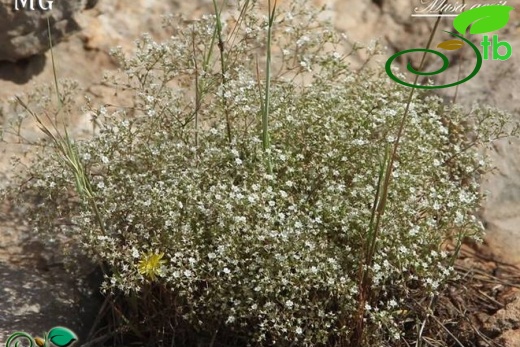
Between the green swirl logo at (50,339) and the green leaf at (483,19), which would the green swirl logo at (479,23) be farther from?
the green swirl logo at (50,339)

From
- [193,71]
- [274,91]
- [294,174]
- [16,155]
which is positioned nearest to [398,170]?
→ [294,174]

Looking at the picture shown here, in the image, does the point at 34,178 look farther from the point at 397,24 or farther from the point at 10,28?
the point at 397,24

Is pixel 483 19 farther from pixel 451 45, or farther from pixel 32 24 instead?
pixel 32 24

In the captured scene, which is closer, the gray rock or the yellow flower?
the yellow flower

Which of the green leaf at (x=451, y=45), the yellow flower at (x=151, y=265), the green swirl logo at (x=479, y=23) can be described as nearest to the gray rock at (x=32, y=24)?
the yellow flower at (x=151, y=265)

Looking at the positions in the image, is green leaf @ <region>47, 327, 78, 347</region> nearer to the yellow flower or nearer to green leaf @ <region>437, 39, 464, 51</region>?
the yellow flower

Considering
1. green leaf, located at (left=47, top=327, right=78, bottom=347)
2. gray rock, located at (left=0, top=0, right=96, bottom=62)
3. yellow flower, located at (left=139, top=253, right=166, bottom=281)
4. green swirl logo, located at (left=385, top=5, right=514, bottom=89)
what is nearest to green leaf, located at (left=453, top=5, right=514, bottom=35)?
green swirl logo, located at (left=385, top=5, right=514, bottom=89)

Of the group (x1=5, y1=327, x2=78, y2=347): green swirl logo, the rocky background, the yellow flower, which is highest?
the rocky background
